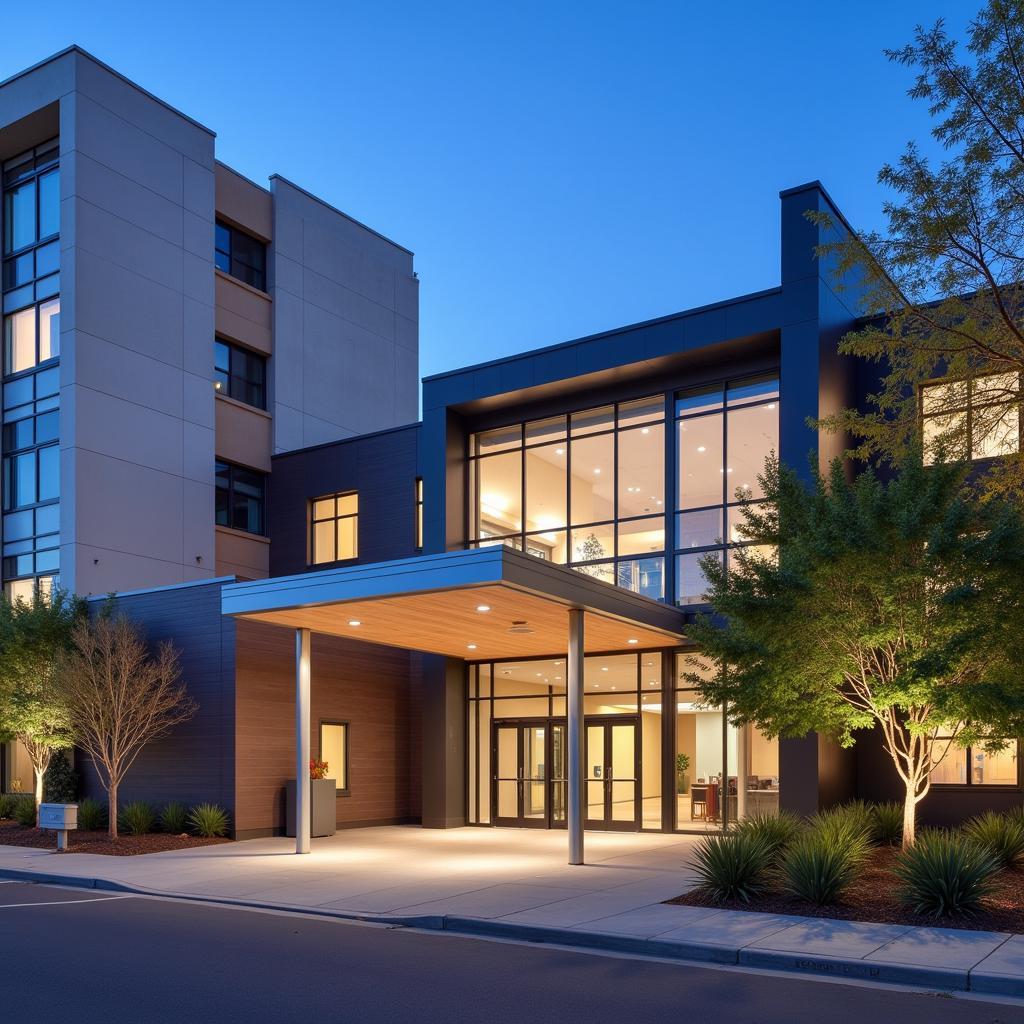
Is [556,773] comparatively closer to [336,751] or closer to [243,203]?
[336,751]

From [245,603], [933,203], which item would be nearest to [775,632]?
[933,203]

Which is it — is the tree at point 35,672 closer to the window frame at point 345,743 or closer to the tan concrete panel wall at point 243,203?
the window frame at point 345,743

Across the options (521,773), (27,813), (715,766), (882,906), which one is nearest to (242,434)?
(27,813)

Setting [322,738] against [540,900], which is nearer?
[540,900]

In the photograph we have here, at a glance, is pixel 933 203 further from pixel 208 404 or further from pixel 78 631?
pixel 208 404

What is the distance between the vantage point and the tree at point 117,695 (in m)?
21.8

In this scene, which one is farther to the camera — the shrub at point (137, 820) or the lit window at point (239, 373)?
the lit window at point (239, 373)

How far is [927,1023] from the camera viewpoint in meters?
8.13

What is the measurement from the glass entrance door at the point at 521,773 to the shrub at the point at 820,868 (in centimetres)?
1168

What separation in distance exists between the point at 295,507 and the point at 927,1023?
24.9m

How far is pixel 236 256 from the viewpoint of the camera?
33281 millimetres

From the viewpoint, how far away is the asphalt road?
8367mm

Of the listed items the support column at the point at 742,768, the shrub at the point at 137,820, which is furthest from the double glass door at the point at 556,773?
the shrub at the point at 137,820

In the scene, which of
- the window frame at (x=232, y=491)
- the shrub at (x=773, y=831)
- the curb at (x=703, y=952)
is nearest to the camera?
the curb at (x=703, y=952)
